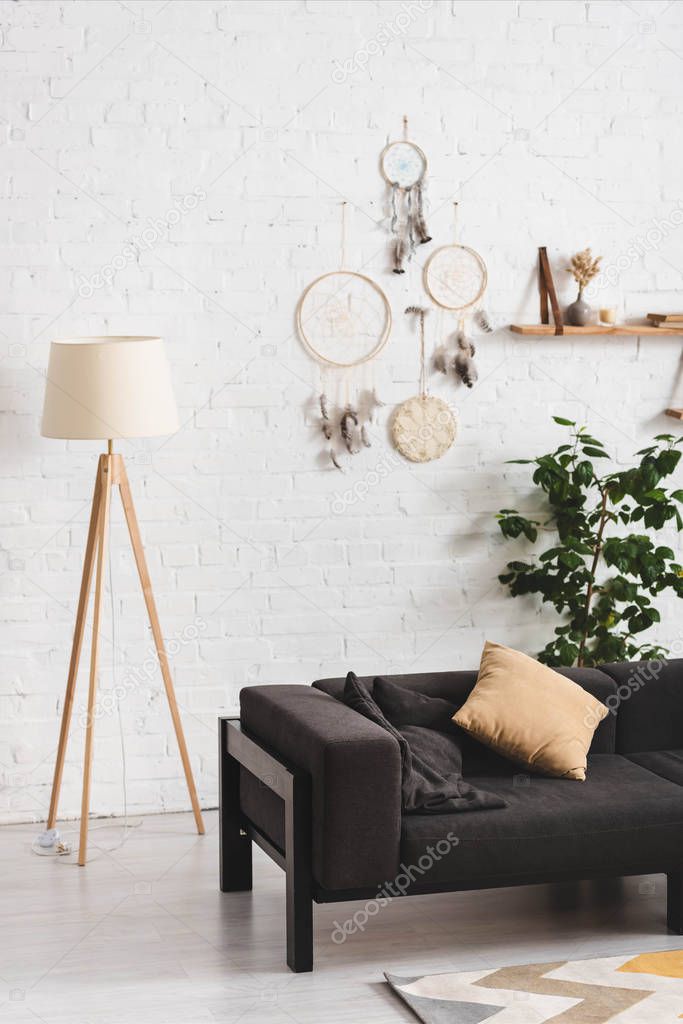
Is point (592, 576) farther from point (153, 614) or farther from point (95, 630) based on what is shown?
point (95, 630)

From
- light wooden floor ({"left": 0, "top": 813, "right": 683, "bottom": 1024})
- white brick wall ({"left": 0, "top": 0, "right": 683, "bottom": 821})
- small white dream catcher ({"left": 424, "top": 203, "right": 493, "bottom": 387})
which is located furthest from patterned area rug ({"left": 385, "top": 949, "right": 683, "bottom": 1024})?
small white dream catcher ({"left": 424, "top": 203, "right": 493, "bottom": 387})

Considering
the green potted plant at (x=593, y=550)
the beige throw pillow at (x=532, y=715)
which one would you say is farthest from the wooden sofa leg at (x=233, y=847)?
the green potted plant at (x=593, y=550)

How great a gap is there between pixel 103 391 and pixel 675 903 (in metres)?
2.25

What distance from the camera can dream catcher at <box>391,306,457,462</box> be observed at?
16.4 ft

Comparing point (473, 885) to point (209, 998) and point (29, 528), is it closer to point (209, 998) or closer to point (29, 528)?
point (209, 998)

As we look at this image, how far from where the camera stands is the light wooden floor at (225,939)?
3.30m

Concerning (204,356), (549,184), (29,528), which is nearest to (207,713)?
(29,528)

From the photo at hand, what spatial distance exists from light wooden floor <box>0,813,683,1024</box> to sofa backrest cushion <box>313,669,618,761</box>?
418 mm

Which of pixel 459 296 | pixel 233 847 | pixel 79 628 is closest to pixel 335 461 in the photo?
pixel 459 296

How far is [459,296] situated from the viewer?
5.02 m

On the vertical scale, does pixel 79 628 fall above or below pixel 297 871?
above

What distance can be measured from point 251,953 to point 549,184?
→ 9.73 ft

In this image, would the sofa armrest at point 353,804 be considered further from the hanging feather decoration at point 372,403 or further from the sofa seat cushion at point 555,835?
the hanging feather decoration at point 372,403

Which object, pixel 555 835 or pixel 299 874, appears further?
pixel 555 835
